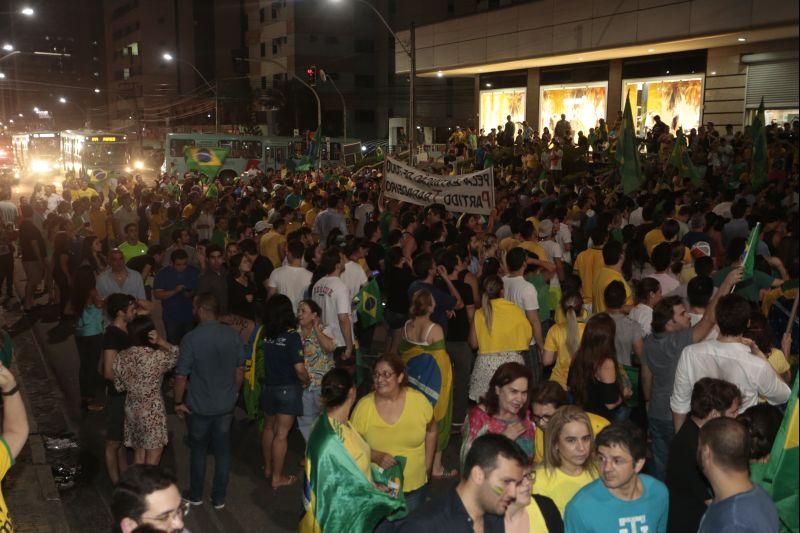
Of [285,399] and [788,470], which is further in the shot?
[285,399]

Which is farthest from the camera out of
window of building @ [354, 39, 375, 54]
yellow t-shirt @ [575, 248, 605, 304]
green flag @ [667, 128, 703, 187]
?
window of building @ [354, 39, 375, 54]

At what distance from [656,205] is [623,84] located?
19.9m

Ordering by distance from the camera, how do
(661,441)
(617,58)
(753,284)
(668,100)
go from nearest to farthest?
(661,441)
(753,284)
(668,100)
(617,58)

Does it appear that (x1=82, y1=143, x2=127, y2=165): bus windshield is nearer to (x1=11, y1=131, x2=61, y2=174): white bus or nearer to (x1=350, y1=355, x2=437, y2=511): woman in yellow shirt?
(x1=11, y1=131, x2=61, y2=174): white bus

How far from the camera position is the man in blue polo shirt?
9.65 m

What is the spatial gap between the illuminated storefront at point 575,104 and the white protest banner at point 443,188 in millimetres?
19584

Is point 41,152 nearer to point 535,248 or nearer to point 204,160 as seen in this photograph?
point 204,160

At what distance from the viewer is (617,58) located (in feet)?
102

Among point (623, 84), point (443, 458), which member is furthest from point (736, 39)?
point (443, 458)

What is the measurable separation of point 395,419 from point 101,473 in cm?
410

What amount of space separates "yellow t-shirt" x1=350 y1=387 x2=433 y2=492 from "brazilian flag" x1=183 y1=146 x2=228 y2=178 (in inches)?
1097

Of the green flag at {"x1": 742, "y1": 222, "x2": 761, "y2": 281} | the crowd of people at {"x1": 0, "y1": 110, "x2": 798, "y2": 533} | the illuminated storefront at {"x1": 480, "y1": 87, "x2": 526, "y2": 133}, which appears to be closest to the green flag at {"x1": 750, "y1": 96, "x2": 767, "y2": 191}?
the crowd of people at {"x1": 0, "y1": 110, "x2": 798, "y2": 533}

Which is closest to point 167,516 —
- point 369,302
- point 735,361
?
point 735,361

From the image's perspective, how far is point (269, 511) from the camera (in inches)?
278
